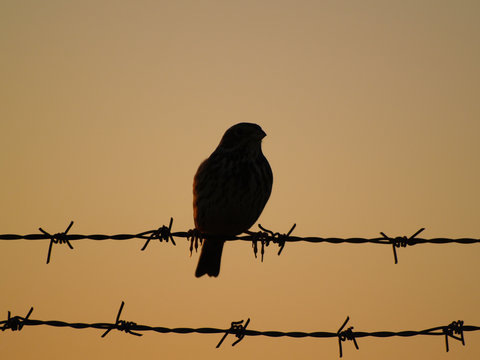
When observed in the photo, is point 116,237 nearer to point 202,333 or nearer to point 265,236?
point 202,333

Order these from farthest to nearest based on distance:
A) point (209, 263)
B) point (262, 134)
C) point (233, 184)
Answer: point (209, 263), point (262, 134), point (233, 184)

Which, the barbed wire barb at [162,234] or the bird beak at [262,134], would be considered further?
the bird beak at [262,134]

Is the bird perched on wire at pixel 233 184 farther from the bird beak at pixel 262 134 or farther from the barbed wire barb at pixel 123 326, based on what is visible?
the barbed wire barb at pixel 123 326

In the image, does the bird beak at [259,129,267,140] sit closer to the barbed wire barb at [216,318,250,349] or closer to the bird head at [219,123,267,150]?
the bird head at [219,123,267,150]

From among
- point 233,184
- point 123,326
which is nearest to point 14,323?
point 123,326

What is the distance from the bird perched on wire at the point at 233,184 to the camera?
882 centimetres

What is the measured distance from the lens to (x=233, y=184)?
883 cm

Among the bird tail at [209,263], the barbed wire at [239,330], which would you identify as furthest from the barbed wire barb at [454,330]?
the bird tail at [209,263]

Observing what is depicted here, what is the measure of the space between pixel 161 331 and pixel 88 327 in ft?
1.75

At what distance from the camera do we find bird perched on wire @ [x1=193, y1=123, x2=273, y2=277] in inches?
347

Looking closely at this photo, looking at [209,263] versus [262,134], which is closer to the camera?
[262,134]

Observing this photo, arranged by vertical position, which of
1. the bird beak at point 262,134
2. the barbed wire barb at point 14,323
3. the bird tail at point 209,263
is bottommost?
the barbed wire barb at point 14,323

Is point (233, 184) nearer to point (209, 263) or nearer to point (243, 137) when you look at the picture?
point (243, 137)

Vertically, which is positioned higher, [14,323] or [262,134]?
[262,134]
